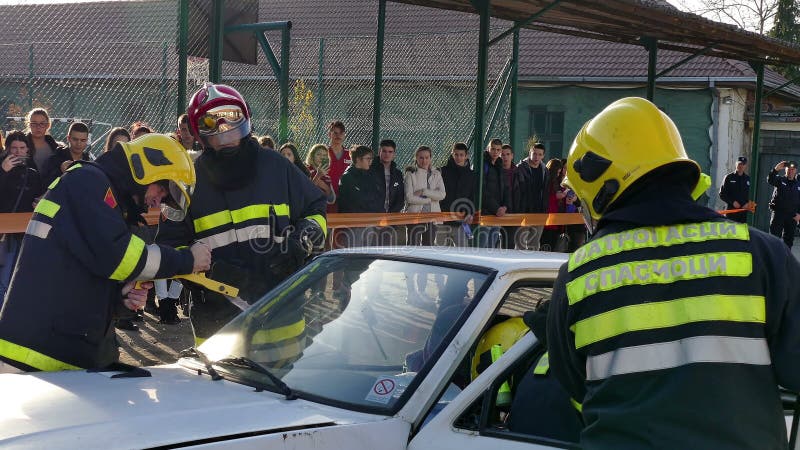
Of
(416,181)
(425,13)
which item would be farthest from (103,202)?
(425,13)

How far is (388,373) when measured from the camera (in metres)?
3.27

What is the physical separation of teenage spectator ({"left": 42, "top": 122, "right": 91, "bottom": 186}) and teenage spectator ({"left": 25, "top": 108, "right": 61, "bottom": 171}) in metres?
0.06

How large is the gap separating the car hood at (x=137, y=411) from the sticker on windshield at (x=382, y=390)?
0.11m

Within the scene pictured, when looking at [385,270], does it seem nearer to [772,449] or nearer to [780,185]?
[772,449]

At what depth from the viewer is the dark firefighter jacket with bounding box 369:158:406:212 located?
33.1 feet

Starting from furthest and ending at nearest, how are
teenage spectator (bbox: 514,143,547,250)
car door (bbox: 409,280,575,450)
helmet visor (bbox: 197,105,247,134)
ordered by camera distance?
teenage spectator (bbox: 514,143,547,250)
helmet visor (bbox: 197,105,247,134)
car door (bbox: 409,280,575,450)

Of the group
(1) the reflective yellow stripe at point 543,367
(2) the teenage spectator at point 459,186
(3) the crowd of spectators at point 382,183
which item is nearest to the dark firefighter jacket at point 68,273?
(1) the reflective yellow stripe at point 543,367

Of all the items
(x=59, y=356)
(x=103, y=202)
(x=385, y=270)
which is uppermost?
(x=103, y=202)

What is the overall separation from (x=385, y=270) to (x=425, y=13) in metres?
24.2

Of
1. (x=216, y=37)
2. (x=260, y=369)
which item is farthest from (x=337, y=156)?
(x=260, y=369)

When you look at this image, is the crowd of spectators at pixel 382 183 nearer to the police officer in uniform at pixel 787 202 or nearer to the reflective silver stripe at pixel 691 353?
the reflective silver stripe at pixel 691 353

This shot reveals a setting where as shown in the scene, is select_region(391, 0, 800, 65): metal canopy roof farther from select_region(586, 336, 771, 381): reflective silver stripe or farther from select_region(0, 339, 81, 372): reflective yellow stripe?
select_region(586, 336, 771, 381): reflective silver stripe

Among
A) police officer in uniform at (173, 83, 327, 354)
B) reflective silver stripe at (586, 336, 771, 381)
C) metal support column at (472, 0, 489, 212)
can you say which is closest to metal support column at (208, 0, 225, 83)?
police officer in uniform at (173, 83, 327, 354)

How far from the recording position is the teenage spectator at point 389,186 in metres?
10.0
